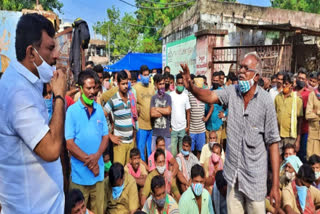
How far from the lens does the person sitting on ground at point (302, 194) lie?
3.60m

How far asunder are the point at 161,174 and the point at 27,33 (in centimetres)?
309

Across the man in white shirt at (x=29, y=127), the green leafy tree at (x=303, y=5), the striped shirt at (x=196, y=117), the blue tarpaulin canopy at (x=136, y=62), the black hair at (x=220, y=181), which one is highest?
the green leafy tree at (x=303, y=5)

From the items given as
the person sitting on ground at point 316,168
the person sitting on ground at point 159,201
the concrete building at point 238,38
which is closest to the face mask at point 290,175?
the person sitting on ground at point 316,168

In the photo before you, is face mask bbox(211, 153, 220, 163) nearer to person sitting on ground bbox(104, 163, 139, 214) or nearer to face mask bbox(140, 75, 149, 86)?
person sitting on ground bbox(104, 163, 139, 214)

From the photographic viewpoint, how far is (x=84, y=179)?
110 inches

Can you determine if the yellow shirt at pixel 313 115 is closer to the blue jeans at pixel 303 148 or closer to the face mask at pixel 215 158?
the blue jeans at pixel 303 148

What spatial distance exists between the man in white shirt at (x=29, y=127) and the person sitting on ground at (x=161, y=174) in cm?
244

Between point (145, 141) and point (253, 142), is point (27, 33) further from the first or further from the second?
point (145, 141)

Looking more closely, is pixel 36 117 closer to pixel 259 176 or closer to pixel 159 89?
pixel 259 176

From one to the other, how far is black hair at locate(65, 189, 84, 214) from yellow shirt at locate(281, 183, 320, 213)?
2.71 meters

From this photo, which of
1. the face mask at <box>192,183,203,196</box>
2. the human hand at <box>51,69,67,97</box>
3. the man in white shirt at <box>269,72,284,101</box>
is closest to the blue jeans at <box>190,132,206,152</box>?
the man in white shirt at <box>269,72,284,101</box>

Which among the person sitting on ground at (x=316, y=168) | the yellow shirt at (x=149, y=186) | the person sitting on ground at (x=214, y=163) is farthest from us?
the person sitting on ground at (x=214, y=163)

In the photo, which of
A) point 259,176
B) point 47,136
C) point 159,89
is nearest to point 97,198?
point 259,176

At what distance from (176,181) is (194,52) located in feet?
23.6
